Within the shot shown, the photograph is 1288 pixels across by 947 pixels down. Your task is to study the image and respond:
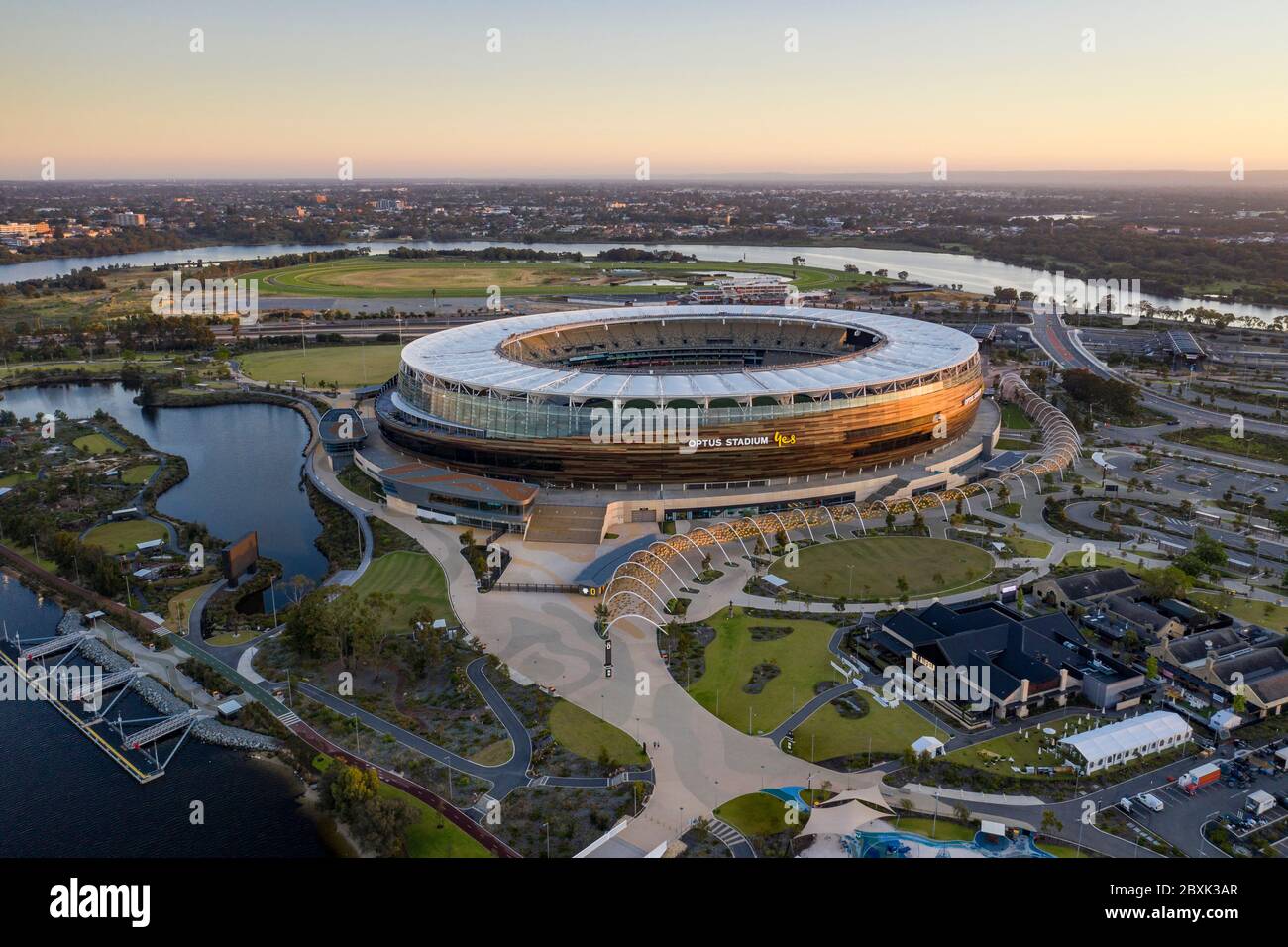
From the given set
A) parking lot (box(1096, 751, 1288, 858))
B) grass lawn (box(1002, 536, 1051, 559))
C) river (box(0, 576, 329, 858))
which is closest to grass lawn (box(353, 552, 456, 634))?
river (box(0, 576, 329, 858))

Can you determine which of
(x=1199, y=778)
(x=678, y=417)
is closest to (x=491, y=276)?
(x=678, y=417)

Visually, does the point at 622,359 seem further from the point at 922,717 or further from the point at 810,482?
the point at 922,717

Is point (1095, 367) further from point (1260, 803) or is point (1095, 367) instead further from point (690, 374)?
point (1260, 803)

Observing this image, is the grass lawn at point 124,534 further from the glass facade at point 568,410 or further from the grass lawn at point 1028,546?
the grass lawn at point 1028,546
